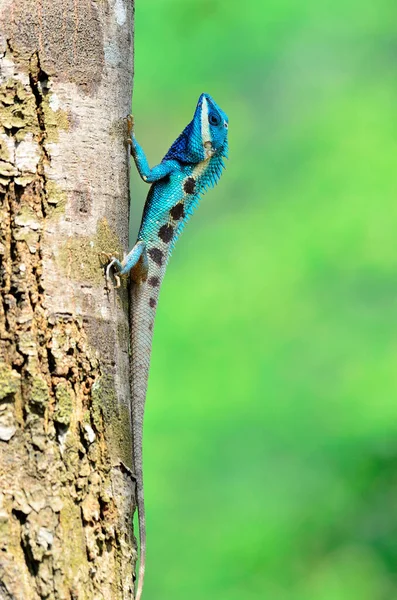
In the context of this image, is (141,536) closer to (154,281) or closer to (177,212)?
(154,281)

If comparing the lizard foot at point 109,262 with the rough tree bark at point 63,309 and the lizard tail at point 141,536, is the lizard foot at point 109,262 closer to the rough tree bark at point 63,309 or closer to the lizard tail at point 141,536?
the rough tree bark at point 63,309

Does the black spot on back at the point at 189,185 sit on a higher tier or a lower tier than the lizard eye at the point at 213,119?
lower

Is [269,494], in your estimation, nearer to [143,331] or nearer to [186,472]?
[186,472]

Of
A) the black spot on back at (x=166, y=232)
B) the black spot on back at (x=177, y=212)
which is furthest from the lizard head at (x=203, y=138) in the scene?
the black spot on back at (x=166, y=232)

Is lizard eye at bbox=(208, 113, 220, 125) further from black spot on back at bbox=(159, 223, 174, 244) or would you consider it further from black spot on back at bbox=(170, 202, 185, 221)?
black spot on back at bbox=(159, 223, 174, 244)

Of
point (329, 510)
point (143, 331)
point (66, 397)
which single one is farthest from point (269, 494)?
point (66, 397)
